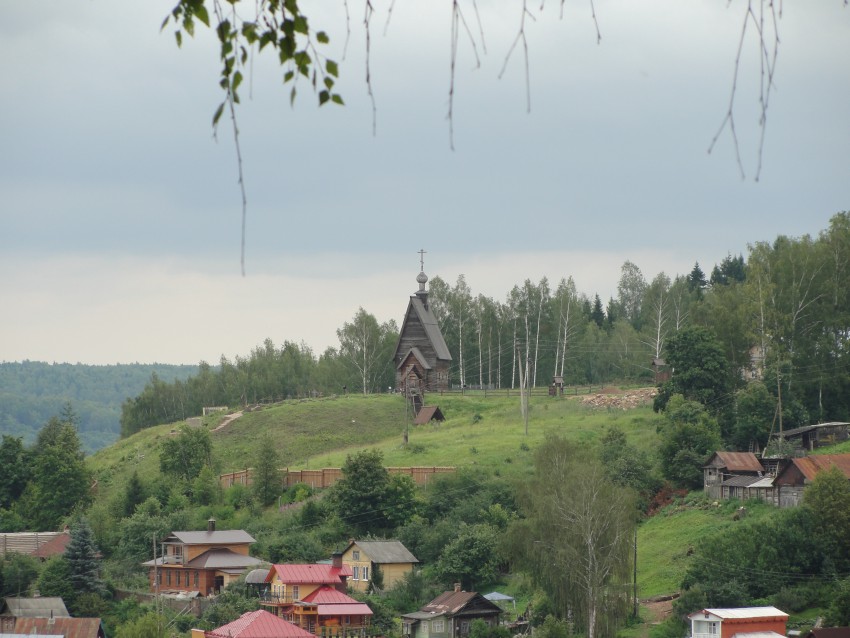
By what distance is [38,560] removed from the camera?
58.3 metres

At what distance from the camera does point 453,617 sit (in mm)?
45281

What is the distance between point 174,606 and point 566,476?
17623mm

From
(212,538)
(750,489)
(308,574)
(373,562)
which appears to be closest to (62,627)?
(308,574)

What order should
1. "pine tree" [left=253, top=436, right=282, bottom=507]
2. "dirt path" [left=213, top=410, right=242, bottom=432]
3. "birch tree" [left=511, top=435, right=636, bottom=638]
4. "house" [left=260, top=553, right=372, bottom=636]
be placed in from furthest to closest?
1. "dirt path" [left=213, top=410, right=242, bottom=432]
2. "pine tree" [left=253, top=436, right=282, bottom=507]
3. "house" [left=260, top=553, right=372, bottom=636]
4. "birch tree" [left=511, top=435, right=636, bottom=638]

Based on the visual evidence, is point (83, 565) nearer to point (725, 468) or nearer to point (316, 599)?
point (316, 599)

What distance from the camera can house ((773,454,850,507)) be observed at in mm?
50719

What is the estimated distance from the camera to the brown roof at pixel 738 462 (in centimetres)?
5450

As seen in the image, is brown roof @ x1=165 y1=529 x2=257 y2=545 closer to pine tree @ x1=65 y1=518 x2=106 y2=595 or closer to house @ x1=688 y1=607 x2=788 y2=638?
pine tree @ x1=65 y1=518 x2=106 y2=595

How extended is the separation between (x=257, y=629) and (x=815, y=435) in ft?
99.7

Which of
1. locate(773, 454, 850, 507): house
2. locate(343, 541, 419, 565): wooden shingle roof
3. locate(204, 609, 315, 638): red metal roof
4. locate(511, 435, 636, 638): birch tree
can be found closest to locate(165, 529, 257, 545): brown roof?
locate(343, 541, 419, 565): wooden shingle roof

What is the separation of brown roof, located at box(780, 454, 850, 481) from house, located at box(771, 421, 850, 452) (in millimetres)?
6511

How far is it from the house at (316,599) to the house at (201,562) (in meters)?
4.51

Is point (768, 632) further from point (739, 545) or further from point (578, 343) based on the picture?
point (578, 343)

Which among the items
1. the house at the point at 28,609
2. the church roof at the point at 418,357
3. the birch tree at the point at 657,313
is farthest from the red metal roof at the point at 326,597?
the birch tree at the point at 657,313
